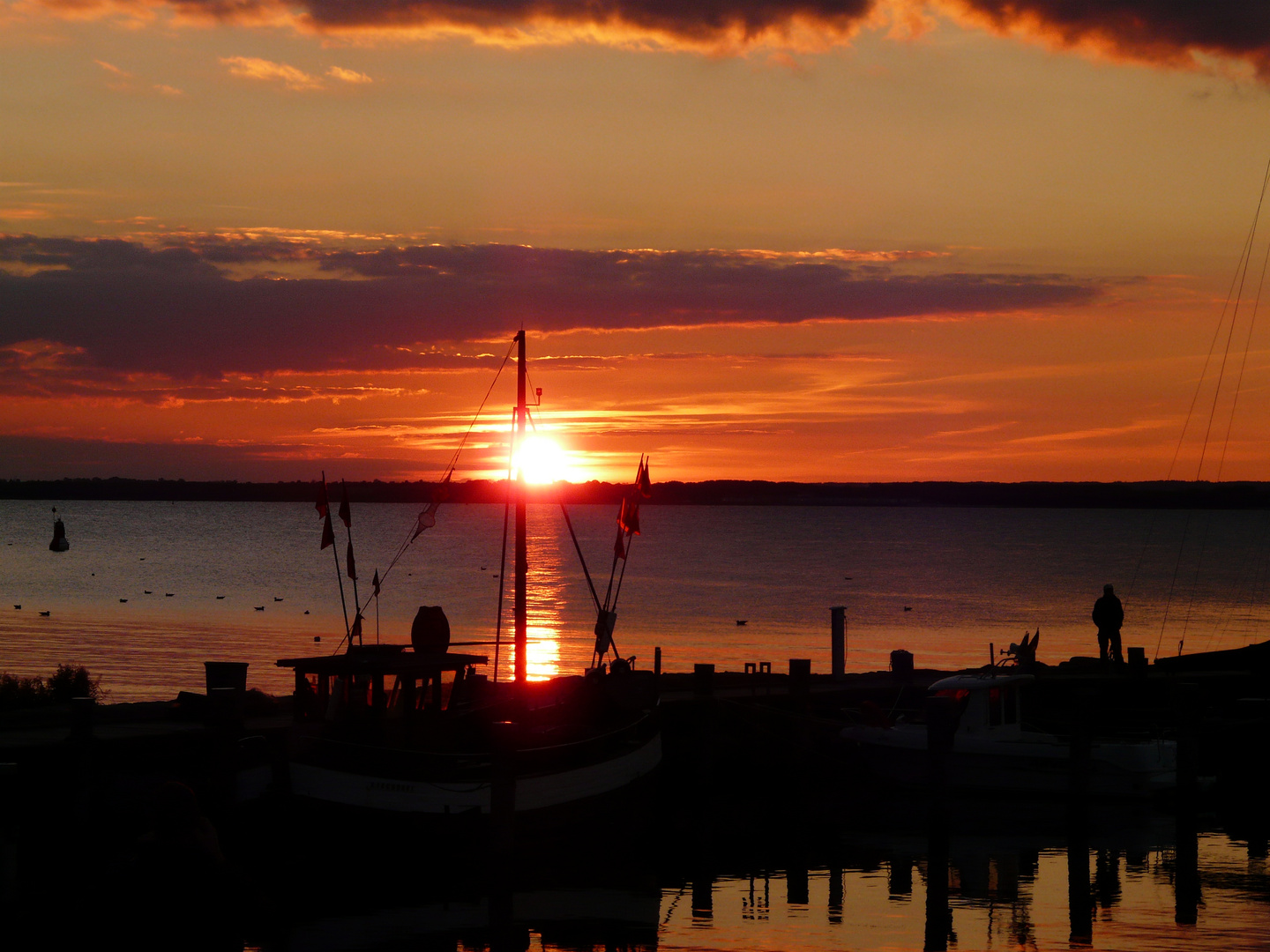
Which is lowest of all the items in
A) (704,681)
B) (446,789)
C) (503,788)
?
(446,789)

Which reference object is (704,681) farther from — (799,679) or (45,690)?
(45,690)

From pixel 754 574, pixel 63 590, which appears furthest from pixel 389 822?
pixel 754 574

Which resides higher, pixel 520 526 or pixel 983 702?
pixel 520 526

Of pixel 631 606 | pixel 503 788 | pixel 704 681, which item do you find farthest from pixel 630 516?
pixel 631 606

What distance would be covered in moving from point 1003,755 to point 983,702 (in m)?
1.27

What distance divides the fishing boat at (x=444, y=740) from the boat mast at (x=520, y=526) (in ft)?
10.9

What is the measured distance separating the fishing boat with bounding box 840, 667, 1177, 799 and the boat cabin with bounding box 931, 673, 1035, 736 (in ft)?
0.07

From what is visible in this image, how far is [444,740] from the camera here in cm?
2572

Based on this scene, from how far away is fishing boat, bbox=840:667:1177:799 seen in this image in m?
30.9

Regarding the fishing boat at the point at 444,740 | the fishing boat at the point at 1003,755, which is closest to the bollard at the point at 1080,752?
the fishing boat at the point at 1003,755

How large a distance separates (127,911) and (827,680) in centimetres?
3132

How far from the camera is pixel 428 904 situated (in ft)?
73.3

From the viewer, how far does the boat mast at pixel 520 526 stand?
3422 centimetres

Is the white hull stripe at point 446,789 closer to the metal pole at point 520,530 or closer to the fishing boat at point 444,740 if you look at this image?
the fishing boat at point 444,740
